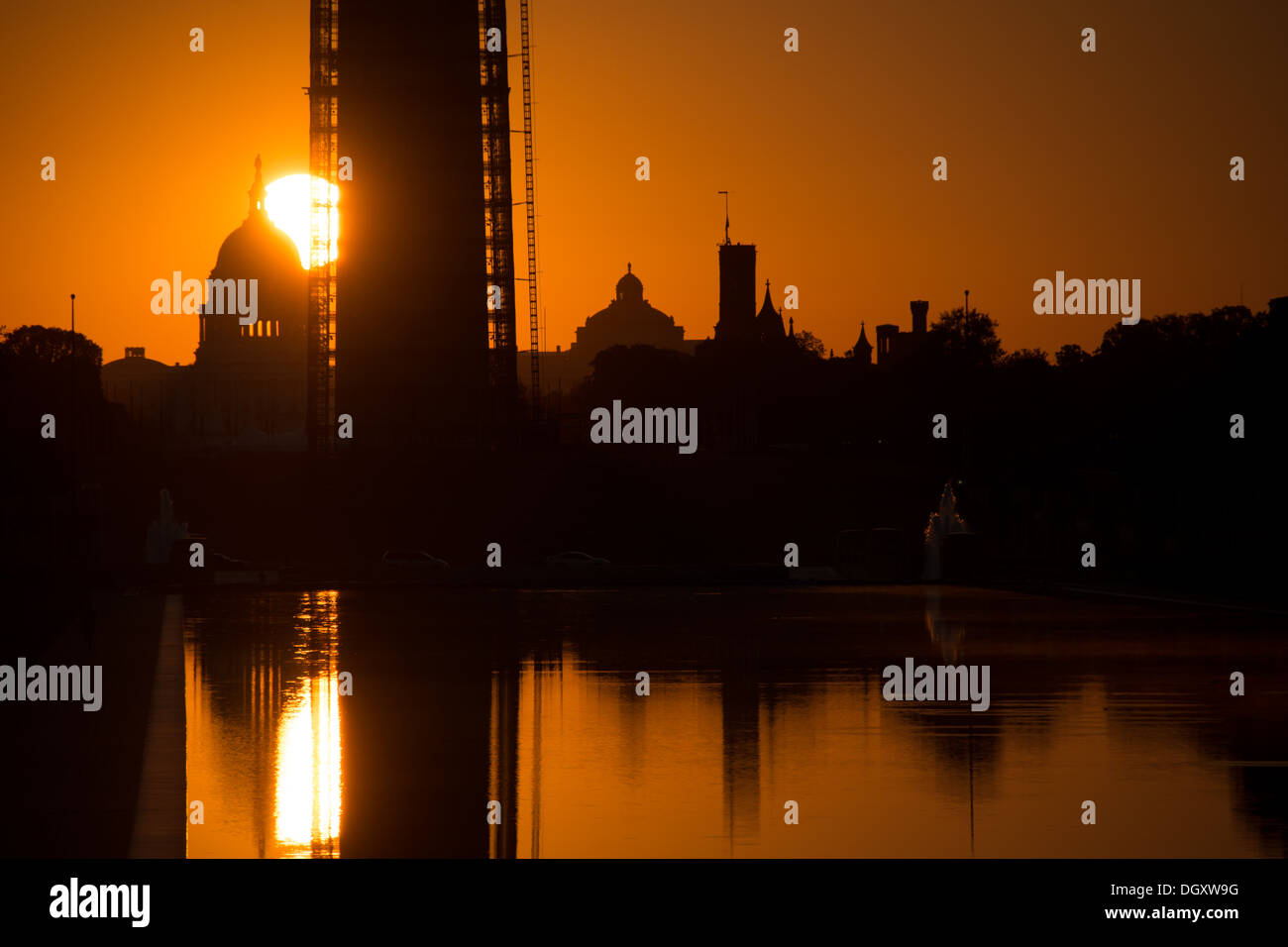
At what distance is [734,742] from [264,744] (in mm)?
4110

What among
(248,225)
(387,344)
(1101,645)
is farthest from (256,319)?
(1101,645)

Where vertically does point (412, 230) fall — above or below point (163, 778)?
above

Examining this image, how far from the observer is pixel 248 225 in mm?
140125

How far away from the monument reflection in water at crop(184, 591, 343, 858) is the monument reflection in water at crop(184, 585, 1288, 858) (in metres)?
0.05

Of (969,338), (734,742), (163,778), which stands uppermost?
(969,338)

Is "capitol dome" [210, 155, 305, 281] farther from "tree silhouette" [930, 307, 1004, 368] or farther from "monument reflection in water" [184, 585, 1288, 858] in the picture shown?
"monument reflection in water" [184, 585, 1288, 858]

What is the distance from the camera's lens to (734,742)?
1661cm

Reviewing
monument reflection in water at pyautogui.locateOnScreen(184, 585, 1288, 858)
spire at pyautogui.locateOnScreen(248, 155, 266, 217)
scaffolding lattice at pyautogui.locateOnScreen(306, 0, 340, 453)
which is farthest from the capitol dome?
monument reflection in water at pyautogui.locateOnScreen(184, 585, 1288, 858)

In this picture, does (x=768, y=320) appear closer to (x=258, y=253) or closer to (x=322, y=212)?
(x=258, y=253)

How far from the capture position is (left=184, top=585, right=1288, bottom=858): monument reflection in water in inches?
493

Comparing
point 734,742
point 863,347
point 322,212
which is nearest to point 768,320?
point 863,347

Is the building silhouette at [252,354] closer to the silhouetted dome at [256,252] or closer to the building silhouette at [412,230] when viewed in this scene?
the silhouetted dome at [256,252]

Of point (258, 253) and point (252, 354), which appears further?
point (252, 354)
